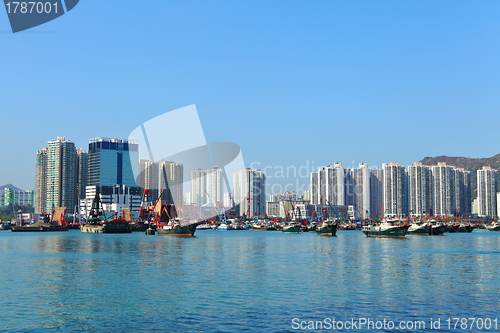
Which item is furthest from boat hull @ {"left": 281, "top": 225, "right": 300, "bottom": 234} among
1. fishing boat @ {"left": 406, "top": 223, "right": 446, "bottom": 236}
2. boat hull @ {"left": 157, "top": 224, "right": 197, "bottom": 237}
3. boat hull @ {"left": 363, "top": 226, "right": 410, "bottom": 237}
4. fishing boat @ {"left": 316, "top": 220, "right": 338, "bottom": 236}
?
boat hull @ {"left": 363, "top": 226, "right": 410, "bottom": 237}

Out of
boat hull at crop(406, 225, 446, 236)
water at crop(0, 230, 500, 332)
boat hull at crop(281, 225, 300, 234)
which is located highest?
water at crop(0, 230, 500, 332)

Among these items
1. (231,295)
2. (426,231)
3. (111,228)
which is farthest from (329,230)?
(231,295)

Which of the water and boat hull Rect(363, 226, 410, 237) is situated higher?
the water

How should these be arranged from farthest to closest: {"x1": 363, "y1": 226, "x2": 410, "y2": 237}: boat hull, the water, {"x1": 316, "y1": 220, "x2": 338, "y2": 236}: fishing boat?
{"x1": 316, "y1": 220, "x2": 338, "y2": 236}: fishing boat, {"x1": 363, "y1": 226, "x2": 410, "y2": 237}: boat hull, the water

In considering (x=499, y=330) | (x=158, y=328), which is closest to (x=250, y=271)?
(x=158, y=328)

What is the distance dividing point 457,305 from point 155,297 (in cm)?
1926

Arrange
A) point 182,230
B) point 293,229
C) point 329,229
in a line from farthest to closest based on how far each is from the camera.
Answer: point 293,229 → point 329,229 → point 182,230

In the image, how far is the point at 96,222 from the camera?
198m

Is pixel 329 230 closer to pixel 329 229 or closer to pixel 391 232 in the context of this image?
pixel 329 229

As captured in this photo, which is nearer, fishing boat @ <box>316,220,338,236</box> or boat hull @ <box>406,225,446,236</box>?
boat hull @ <box>406,225,446,236</box>

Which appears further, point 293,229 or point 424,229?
point 293,229

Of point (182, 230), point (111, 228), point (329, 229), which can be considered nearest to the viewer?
point (182, 230)

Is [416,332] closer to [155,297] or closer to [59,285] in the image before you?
[155,297]

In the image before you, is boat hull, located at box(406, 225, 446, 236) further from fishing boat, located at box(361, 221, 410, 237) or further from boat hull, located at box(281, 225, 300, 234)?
boat hull, located at box(281, 225, 300, 234)
